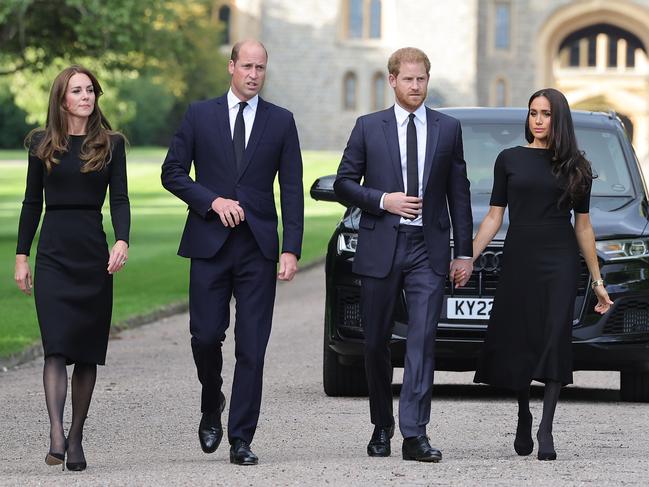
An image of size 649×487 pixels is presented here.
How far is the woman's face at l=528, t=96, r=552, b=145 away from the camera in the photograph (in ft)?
25.1

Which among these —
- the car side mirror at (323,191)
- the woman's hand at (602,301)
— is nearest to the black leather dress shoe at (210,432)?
the woman's hand at (602,301)

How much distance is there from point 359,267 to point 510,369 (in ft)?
2.71

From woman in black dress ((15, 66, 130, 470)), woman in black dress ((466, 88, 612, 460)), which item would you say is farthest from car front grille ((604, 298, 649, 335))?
woman in black dress ((15, 66, 130, 470))

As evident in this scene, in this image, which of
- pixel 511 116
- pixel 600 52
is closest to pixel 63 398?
pixel 511 116

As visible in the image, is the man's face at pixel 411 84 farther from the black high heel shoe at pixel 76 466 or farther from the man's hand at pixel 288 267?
the black high heel shoe at pixel 76 466

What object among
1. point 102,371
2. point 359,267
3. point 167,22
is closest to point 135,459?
point 359,267

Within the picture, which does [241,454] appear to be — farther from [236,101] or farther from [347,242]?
[347,242]

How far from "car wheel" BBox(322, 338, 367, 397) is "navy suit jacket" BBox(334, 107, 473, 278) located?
249 centimetres

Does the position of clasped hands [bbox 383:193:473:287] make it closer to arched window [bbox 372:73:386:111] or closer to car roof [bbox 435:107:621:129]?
car roof [bbox 435:107:621:129]

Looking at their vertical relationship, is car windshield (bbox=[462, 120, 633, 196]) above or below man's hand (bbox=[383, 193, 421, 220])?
above

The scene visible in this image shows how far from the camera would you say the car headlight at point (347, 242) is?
9.72m

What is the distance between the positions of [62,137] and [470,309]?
3109 mm

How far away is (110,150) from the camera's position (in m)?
7.39

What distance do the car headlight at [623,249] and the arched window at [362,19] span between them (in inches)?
2866
